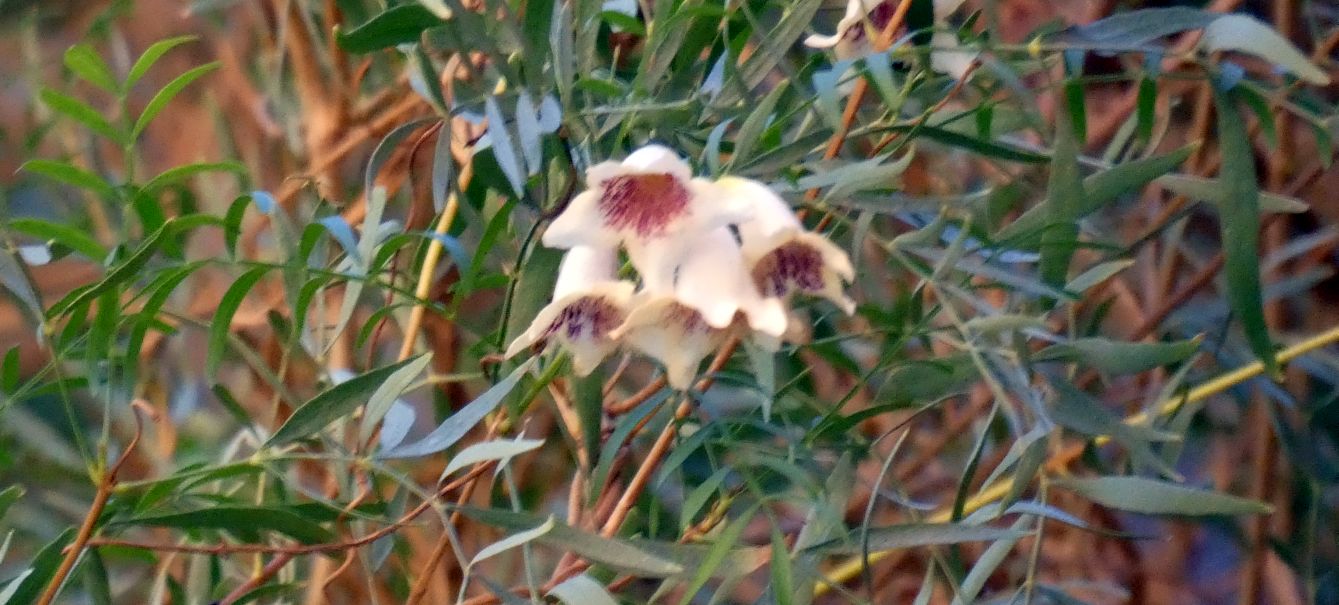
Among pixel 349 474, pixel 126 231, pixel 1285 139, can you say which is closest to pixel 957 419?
pixel 1285 139

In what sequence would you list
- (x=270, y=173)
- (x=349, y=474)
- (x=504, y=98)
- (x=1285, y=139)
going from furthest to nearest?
(x=270, y=173), (x=1285, y=139), (x=349, y=474), (x=504, y=98)

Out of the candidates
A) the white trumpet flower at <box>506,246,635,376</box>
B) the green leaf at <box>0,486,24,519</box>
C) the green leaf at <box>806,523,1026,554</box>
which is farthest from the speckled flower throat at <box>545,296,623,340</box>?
the green leaf at <box>0,486,24,519</box>

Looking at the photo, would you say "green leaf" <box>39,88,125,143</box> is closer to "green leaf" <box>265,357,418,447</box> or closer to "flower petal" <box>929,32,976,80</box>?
"green leaf" <box>265,357,418,447</box>

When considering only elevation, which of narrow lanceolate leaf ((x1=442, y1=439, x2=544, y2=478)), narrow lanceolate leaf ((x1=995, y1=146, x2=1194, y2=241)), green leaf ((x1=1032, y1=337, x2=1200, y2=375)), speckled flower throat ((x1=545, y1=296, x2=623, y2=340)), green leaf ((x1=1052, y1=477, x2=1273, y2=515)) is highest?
speckled flower throat ((x1=545, y1=296, x2=623, y2=340))

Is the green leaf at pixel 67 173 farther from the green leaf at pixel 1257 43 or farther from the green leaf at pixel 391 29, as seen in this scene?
the green leaf at pixel 1257 43

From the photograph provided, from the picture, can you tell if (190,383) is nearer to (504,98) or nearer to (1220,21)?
(504,98)

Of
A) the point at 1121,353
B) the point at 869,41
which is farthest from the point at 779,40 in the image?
the point at 1121,353

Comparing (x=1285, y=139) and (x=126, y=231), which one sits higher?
(x=126, y=231)

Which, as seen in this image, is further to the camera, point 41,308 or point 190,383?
point 190,383

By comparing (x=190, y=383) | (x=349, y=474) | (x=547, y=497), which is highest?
(x=349, y=474)
